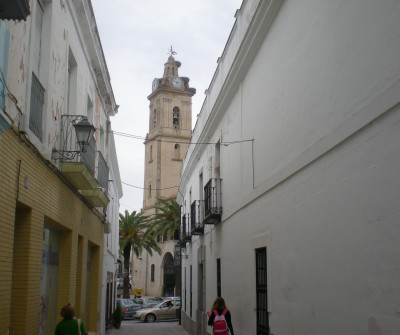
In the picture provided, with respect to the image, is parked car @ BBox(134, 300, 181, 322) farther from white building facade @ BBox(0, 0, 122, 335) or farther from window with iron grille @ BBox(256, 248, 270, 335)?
window with iron grille @ BBox(256, 248, 270, 335)

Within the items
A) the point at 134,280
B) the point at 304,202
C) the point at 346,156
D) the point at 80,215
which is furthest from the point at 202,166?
the point at 134,280

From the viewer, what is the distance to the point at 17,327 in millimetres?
6531

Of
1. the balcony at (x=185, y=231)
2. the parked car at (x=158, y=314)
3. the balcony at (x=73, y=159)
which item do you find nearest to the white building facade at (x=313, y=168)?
the balcony at (x=73, y=159)

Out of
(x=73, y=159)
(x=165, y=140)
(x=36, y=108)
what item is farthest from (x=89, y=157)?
(x=165, y=140)

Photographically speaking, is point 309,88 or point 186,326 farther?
point 186,326

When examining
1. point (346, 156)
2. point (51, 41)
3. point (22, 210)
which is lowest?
point (22, 210)

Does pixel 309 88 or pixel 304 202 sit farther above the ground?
pixel 309 88

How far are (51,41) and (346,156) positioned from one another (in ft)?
15.7

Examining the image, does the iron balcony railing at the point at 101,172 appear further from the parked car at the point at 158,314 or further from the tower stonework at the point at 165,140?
the tower stonework at the point at 165,140

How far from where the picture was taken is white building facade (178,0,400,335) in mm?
4871

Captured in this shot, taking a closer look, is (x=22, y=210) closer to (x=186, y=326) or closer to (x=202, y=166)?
(x=202, y=166)

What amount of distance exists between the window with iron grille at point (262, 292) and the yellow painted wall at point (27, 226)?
346 cm

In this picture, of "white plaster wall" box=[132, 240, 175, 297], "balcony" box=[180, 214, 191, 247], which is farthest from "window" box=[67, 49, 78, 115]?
"white plaster wall" box=[132, 240, 175, 297]

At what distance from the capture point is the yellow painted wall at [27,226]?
567 centimetres
